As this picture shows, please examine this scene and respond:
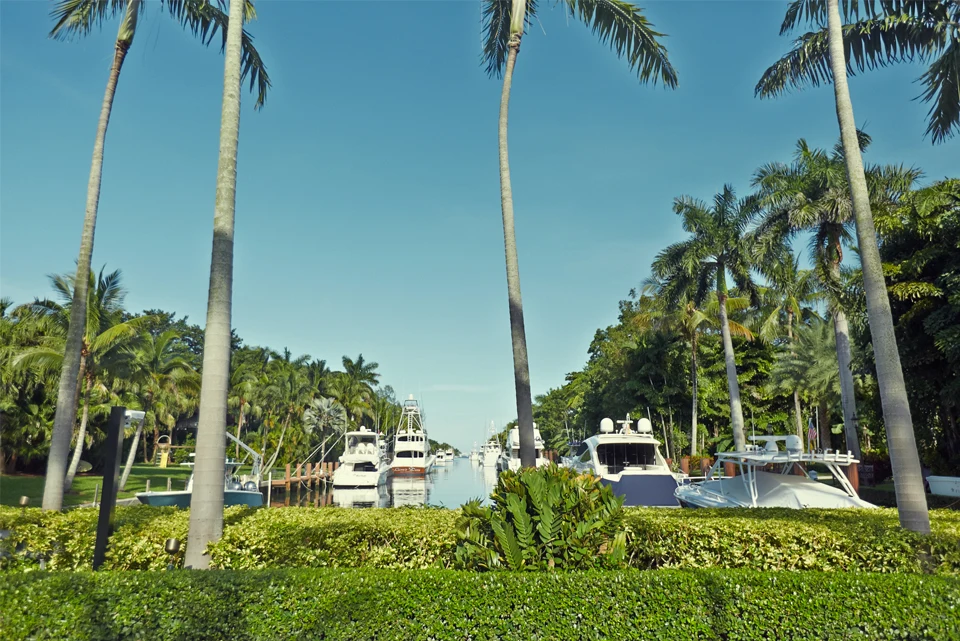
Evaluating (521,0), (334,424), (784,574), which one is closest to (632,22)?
(521,0)

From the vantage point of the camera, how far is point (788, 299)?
4253 centimetres

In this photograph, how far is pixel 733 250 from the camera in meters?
29.5

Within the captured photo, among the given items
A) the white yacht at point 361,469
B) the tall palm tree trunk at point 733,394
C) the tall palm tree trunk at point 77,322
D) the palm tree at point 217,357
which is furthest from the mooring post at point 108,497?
the white yacht at point 361,469

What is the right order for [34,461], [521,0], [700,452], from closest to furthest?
[521,0] < [34,461] < [700,452]

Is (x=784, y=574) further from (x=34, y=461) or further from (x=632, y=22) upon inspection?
(x=34, y=461)

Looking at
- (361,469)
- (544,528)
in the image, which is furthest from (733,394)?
(361,469)

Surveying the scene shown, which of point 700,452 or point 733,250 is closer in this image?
point 733,250

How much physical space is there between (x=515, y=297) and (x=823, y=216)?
2060 centimetres

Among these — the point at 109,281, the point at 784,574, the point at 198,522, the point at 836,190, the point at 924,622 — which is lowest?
the point at 924,622

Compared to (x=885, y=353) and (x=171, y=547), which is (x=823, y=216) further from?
(x=171, y=547)

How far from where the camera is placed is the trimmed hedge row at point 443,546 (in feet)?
21.2

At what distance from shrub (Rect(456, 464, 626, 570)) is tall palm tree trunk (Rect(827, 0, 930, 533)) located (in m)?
4.07

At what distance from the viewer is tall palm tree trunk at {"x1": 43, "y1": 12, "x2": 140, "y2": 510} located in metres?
10.6

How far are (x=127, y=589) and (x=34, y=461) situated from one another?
1429 inches
